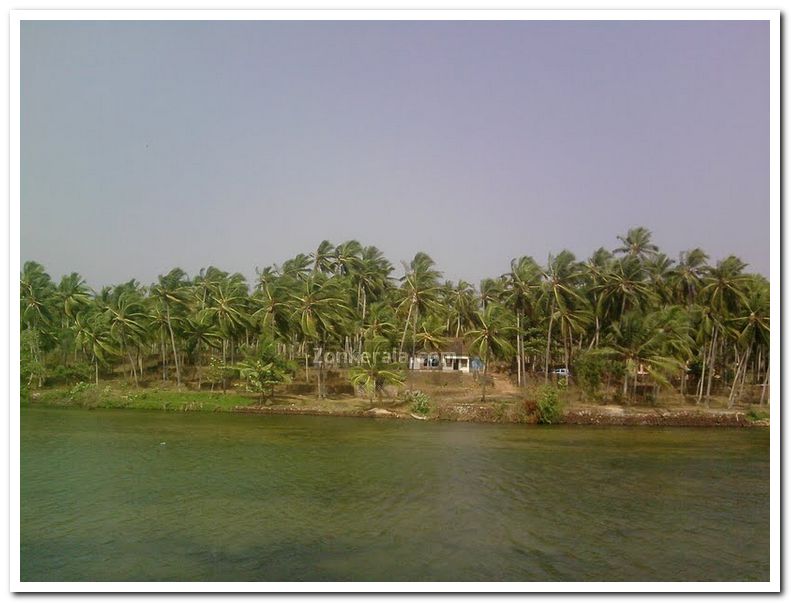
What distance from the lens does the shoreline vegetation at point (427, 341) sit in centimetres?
2970

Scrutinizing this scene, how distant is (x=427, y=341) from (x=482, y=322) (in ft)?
19.1

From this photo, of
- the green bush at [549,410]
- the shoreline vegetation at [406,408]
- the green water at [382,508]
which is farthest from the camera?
the shoreline vegetation at [406,408]

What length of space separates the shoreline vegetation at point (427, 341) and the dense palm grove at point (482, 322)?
11cm

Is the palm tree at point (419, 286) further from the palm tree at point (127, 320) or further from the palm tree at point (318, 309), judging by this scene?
the palm tree at point (127, 320)

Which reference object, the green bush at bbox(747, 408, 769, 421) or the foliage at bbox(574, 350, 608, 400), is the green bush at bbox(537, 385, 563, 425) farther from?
the green bush at bbox(747, 408, 769, 421)

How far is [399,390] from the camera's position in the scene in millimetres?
32938

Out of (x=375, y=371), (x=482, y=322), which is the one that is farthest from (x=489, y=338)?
(x=375, y=371)

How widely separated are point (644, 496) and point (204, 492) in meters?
10.6

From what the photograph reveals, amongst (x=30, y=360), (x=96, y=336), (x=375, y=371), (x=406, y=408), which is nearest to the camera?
(x=375, y=371)

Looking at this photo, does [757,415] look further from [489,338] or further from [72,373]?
[72,373]

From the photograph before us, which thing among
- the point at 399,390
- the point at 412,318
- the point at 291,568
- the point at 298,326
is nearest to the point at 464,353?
the point at 412,318

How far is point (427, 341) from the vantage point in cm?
3672
